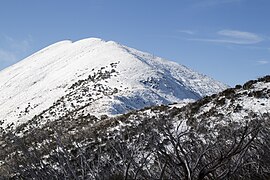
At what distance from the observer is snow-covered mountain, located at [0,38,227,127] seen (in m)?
38.1

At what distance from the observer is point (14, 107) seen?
157 ft

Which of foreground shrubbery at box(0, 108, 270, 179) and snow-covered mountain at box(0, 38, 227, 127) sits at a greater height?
snow-covered mountain at box(0, 38, 227, 127)

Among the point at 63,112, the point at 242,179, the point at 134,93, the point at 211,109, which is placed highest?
the point at 134,93

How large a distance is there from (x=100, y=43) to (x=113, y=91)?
30192 mm

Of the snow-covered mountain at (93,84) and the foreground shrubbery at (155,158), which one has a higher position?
the snow-covered mountain at (93,84)

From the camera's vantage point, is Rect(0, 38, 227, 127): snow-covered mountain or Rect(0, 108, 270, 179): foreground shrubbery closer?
Rect(0, 108, 270, 179): foreground shrubbery

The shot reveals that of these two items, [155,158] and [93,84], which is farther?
[93,84]

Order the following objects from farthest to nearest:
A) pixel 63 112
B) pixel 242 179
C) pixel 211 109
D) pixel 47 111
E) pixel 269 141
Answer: pixel 47 111 → pixel 63 112 → pixel 211 109 → pixel 269 141 → pixel 242 179

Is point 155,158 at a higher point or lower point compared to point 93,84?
lower

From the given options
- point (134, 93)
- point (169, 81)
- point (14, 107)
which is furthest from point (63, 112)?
point (169, 81)

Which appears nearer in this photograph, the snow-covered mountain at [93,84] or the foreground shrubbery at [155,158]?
the foreground shrubbery at [155,158]

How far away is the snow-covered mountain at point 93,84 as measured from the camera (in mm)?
38125

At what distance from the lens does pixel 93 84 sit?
43750mm

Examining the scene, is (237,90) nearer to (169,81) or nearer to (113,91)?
(113,91)
